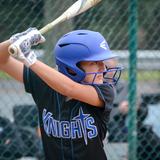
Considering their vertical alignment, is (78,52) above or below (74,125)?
above

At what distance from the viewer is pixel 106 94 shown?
10.4 ft

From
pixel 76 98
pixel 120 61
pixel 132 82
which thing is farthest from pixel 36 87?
pixel 120 61

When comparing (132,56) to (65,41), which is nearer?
(65,41)

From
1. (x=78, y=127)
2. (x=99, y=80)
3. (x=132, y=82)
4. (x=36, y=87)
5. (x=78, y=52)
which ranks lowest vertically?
(x=132, y=82)

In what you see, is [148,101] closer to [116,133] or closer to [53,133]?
[116,133]

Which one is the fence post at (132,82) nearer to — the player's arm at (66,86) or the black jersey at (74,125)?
the black jersey at (74,125)

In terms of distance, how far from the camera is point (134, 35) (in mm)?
4777

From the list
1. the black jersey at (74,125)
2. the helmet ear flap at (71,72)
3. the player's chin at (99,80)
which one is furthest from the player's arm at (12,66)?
the player's chin at (99,80)

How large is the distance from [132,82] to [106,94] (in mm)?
1675

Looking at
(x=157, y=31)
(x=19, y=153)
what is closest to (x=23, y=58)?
(x=19, y=153)

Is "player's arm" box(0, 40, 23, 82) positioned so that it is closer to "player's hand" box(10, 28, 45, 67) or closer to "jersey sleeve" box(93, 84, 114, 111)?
"player's hand" box(10, 28, 45, 67)

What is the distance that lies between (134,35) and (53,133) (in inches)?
69.9

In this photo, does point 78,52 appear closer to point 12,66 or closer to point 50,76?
point 50,76

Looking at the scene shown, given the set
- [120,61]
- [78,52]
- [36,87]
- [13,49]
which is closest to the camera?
[13,49]
